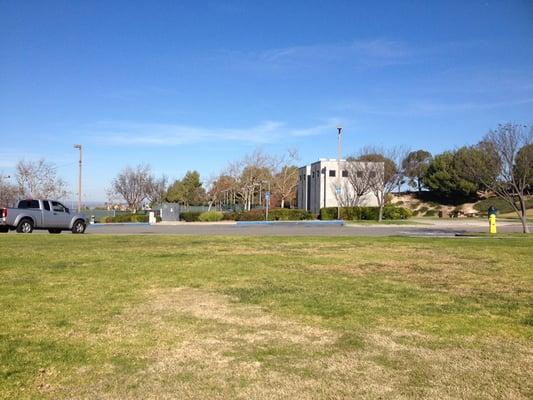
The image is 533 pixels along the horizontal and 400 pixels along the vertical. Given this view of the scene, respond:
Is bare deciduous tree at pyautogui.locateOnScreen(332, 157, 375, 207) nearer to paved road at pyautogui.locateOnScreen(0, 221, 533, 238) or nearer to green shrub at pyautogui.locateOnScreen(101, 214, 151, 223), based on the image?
paved road at pyautogui.locateOnScreen(0, 221, 533, 238)

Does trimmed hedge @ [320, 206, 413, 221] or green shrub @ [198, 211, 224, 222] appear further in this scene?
Answer: green shrub @ [198, 211, 224, 222]

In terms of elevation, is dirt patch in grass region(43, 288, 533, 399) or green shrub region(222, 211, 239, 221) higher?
green shrub region(222, 211, 239, 221)

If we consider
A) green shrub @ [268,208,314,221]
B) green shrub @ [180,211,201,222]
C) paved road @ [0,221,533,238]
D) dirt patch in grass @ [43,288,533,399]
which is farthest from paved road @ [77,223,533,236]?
dirt patch in grass @ [43,288,533,399]

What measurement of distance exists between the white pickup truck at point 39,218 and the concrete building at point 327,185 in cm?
2997

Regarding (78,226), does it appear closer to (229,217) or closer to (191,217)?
(229,217)

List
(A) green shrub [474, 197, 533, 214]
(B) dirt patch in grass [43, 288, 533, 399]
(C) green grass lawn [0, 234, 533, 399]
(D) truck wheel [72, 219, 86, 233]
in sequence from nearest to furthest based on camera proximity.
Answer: (B) dirt patch in grass [43, 288, 533, 399] → (C) green grass lawn [0, 234, 533, 399] → (D) truck wheel [72, 219, 86, 233] → (A) green shrub [474, 197, 533, 214]

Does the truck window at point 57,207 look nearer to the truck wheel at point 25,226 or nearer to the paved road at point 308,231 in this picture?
the truck wheel at point 25,226

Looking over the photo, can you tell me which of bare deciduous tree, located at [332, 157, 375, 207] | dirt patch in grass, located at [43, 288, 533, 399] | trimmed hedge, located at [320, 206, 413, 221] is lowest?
dirt patch in grass, located at [43, 288, 533, 399]

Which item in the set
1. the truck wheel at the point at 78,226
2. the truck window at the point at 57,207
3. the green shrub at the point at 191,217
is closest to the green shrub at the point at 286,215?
the green shrub at the point at 191,217

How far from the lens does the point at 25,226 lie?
23531 millimetres

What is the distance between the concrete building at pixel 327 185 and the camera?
5331cm

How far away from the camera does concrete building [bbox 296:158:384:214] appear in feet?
175

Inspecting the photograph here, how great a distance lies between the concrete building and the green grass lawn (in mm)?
40374

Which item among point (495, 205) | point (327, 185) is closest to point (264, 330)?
point (327, 185)
